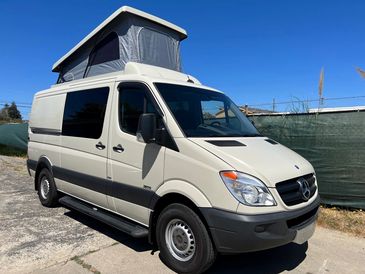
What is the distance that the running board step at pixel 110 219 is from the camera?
4.48 metres

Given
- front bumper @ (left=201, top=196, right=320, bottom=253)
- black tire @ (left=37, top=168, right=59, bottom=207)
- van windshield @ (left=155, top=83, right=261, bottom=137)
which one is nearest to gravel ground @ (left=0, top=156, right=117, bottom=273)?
black tire @ (left=37, top=168, right=59, bottom=207)

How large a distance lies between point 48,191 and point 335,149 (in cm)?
554

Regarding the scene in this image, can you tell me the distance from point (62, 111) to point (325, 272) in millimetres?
4795

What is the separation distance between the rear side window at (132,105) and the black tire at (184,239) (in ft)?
3.97

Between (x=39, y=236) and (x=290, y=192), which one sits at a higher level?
(x=290, y=192)

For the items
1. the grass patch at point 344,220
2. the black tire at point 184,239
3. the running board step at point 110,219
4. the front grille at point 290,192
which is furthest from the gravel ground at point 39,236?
the grass patch at point 344,220

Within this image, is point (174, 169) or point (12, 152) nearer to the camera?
point (174, 169)

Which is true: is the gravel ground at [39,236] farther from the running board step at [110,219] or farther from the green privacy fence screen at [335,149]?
the green privacy fence screen at [335,149]

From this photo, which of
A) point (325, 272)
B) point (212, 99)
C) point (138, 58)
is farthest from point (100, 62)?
point (325, 272)

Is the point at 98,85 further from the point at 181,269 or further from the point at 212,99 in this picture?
the point at 181,269

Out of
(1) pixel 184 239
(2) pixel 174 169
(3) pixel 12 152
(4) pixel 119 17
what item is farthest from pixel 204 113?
(3) pixel 12 152

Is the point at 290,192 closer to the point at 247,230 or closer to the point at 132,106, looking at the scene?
the point at 247,230

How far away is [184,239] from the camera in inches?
161

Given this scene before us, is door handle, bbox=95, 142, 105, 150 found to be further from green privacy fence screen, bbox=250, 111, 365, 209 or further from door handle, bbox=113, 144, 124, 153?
green privacy fence screen, bbox=250, 111, 365, 209
